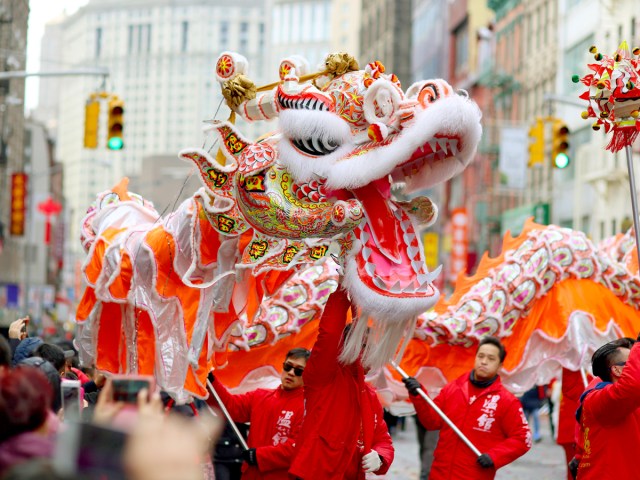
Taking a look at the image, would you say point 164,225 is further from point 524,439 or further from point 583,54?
point 583,54

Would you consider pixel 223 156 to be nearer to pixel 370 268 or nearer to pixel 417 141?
pixel 370 268

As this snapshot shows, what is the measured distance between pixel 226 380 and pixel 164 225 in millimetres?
1848

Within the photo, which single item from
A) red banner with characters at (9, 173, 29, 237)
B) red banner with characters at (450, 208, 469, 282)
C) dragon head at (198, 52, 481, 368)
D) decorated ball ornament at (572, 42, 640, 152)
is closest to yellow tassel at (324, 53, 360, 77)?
dragon head at (198, 52, 481, 368)

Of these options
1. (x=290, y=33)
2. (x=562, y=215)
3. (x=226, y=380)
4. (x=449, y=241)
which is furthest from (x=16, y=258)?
(x=290, y=33)

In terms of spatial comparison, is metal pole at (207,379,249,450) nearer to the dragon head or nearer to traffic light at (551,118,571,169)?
the dragon head

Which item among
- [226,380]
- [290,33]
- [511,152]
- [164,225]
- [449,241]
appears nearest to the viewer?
[164,225]

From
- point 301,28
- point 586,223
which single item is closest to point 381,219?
point 586,223

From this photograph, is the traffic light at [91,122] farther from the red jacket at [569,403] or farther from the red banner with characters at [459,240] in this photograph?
the red banner with characters at [459,240]

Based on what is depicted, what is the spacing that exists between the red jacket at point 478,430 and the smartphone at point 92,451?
16.6ft

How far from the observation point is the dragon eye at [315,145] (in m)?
6.98

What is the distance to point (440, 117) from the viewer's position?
6598 millimetres

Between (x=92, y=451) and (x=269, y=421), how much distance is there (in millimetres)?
5006

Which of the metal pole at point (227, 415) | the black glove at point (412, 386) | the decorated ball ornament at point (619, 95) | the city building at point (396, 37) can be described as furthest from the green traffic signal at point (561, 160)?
the city building at point (396, 37)

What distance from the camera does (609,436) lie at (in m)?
7.15
